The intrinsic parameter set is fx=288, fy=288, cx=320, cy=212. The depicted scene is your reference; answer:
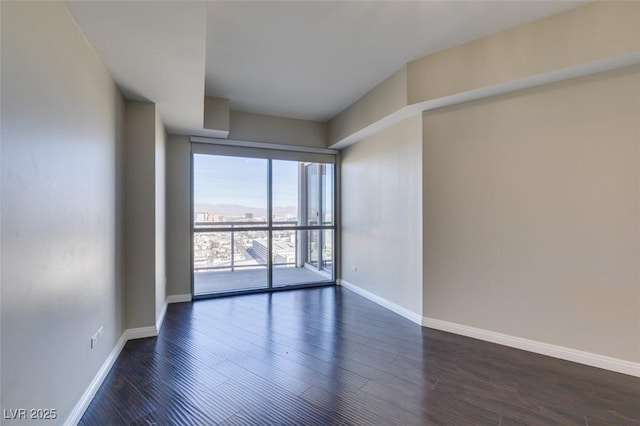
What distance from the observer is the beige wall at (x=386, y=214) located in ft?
11.9

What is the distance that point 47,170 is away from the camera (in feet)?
5.01

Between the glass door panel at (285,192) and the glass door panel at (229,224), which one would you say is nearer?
the glass door panel at (229,224)

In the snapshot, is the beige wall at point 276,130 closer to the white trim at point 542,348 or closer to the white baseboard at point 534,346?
the white baseboard at point 534,346

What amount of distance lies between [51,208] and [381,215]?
12.0ft

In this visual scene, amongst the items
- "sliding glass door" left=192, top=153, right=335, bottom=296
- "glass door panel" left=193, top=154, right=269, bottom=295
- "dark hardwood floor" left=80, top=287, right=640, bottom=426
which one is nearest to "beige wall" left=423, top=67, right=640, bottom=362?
"dark hardwood floor" left=80, top=287, right=640, bottom=426

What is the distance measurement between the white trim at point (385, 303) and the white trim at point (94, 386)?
10.5 feet

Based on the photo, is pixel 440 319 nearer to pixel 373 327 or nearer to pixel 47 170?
pixel 373 327

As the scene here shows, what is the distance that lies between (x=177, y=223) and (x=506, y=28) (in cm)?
467

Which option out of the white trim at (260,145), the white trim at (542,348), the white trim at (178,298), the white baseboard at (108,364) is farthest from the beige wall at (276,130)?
the white trim at (542,348)

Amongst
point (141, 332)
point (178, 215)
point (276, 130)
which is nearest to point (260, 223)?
point (178, 215)

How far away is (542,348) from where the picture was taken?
273 centimetres

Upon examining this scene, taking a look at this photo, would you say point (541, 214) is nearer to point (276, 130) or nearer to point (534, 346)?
point (534, 346)

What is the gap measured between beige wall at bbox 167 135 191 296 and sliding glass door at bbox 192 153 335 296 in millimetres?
136

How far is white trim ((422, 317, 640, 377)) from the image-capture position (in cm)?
238
